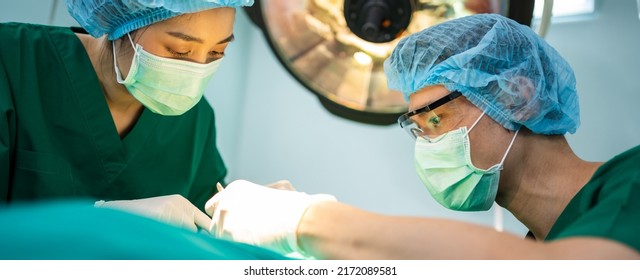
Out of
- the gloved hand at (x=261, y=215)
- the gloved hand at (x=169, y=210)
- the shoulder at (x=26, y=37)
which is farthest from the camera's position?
the shoulder at (x=26, y=37)

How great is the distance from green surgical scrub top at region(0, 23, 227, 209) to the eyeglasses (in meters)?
0.69

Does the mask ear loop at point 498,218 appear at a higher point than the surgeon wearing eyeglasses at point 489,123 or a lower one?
lower

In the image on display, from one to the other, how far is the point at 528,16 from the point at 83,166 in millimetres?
1211

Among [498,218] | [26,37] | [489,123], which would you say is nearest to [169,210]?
[26,37]

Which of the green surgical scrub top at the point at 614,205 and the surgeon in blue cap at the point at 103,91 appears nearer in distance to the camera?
the green surgical scrub top at the point at 614,205

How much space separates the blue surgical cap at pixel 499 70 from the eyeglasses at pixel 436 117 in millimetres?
40

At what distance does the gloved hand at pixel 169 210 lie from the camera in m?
1.31

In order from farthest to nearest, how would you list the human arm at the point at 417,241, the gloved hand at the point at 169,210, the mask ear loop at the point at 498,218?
1. the mask ear loop at the point at 498,218
2. the gloved hand at the point at 169,210
3. the human arm at the point at 417,241

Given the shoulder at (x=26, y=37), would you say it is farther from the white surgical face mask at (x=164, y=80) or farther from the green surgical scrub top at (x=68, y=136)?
the white surgical face mask at (x=164, y=80)

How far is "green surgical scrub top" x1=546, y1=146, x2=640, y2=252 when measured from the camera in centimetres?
91

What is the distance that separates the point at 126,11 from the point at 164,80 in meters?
0.19

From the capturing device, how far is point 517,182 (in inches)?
59.1

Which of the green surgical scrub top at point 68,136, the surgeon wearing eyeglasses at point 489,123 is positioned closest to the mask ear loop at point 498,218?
the surgeon wearing eyeglasses at point 489,123
